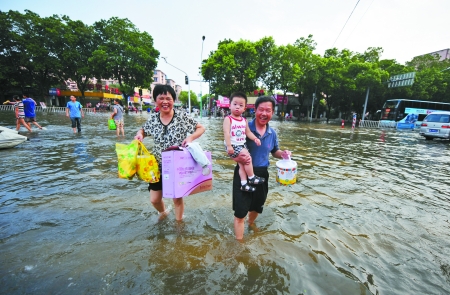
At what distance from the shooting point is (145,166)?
2717mm

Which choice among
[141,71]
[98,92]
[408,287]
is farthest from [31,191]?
[98,92]

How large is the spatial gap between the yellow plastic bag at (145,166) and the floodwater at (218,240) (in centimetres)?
88

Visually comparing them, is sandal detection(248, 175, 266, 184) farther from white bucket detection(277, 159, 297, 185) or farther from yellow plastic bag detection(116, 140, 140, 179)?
yellow plastic bag detection(116, 140, 140, 179)

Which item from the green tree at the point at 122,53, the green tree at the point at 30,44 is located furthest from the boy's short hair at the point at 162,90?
the green tree at the point at 30,44

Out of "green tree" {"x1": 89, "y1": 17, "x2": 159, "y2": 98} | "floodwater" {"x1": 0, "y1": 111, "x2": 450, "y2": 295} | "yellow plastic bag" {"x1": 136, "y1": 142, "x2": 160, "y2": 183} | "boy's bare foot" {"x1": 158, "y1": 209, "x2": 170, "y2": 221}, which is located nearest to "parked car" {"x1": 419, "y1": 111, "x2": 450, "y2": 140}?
"floodwater" {"x1": 0, "y1": 111, "x2": 450, "y2": 295}

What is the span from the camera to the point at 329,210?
12.8ft

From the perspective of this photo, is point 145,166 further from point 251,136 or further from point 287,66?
point 287,66

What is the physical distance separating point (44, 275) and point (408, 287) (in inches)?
147

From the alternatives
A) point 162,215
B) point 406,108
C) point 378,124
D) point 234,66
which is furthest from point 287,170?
point 378,124

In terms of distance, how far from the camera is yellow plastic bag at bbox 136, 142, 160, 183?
271 cm

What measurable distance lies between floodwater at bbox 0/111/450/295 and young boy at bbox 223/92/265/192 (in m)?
0.94

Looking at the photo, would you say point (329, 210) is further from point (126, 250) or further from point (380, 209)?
point (126, 250)

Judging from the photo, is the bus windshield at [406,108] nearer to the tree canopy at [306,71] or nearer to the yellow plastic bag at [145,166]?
the tree canopy at [306,71]

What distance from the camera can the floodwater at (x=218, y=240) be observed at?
2.20 meters
